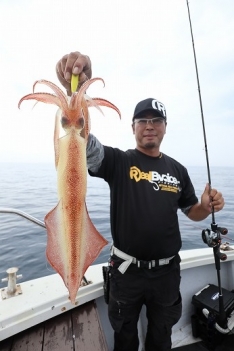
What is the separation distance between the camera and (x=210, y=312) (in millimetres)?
3539

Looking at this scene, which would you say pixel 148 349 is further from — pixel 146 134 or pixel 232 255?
pixel 146 134

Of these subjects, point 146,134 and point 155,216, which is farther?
point 146,134

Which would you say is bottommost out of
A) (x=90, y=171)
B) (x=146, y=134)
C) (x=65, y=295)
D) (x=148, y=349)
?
(x=148, y=349)

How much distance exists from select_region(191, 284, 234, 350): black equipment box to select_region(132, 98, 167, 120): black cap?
2.90 meters

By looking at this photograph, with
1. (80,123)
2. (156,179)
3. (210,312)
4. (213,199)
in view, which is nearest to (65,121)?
(80,123)

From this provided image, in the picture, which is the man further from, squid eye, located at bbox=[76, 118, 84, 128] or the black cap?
squid eye, located at bbox=[76, 118, 84, 128]

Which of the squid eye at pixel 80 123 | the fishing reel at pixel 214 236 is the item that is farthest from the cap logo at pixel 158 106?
the squid eye at pixel 80 123

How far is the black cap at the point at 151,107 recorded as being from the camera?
9.43 feet

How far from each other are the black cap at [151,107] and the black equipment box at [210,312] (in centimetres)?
290

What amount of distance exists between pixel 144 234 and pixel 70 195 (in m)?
1.58

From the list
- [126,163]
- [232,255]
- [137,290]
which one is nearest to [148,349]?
[137,290]

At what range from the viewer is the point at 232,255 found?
4.06 m

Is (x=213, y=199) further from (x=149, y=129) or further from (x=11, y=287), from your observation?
(x=11, y=287)

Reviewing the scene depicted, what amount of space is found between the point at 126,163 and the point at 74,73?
57.4 inches
